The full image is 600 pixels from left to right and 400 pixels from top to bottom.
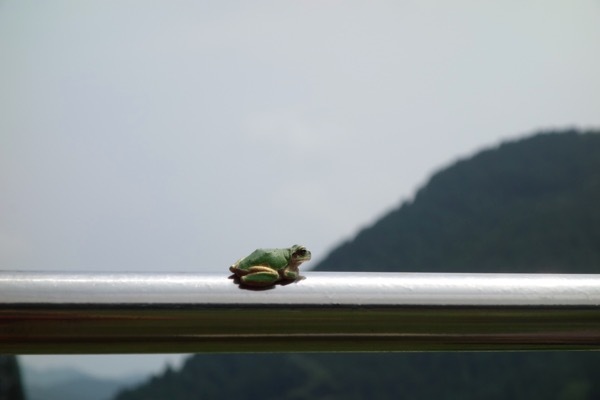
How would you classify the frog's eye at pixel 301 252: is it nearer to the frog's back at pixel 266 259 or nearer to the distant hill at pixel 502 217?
the frog's back at pixel 266 259

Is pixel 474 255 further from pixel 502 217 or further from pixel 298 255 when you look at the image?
pixel 298 255

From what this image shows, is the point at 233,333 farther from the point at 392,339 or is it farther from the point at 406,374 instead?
the point at 406,374

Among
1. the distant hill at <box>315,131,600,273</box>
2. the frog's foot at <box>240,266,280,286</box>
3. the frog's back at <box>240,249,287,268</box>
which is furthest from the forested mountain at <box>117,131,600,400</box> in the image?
the frog's foot at <box>240,266,280,286</box>

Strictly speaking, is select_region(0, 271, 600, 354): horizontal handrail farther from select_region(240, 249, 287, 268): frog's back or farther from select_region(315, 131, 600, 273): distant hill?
select_region(315, 131, 600, 273): distant hill

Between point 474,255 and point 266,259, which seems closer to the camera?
point 266,259

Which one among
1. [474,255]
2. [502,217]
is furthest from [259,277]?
[502,217]

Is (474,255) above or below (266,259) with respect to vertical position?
below
